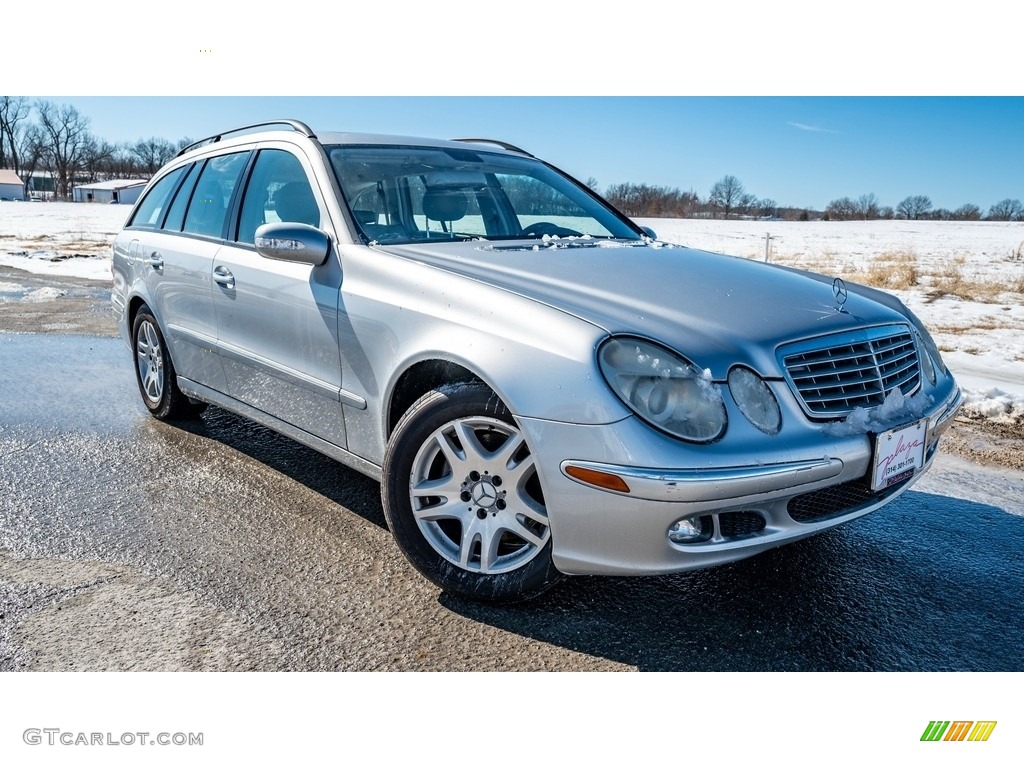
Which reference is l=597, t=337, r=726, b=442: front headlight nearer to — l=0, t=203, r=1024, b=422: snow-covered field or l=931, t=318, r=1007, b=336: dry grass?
l=0, t=203, r=1024, b=422: snow-covered field

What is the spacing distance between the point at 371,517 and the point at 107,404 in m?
2.64

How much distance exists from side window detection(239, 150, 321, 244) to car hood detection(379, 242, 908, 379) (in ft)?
2.04

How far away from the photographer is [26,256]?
57.7 feet

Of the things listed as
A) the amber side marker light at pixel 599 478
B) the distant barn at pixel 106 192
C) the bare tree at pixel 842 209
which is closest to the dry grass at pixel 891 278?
the amber side marker light at pixel 599 478

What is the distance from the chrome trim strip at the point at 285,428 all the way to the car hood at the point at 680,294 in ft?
2.65

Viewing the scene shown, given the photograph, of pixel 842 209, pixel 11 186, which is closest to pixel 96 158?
pixel 11 186

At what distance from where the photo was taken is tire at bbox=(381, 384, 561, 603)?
8.61 ft

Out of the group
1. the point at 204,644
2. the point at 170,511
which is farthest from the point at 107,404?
the point at 204,644

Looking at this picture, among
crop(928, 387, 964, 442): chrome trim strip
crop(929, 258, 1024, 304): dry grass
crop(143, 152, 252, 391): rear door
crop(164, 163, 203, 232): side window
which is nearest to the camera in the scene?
crop(928, 387, 964, 442): chrome trim strip

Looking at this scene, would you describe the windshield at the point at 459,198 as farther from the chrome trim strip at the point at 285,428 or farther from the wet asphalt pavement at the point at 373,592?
the wet asphalt pavement at the point at 373,592
